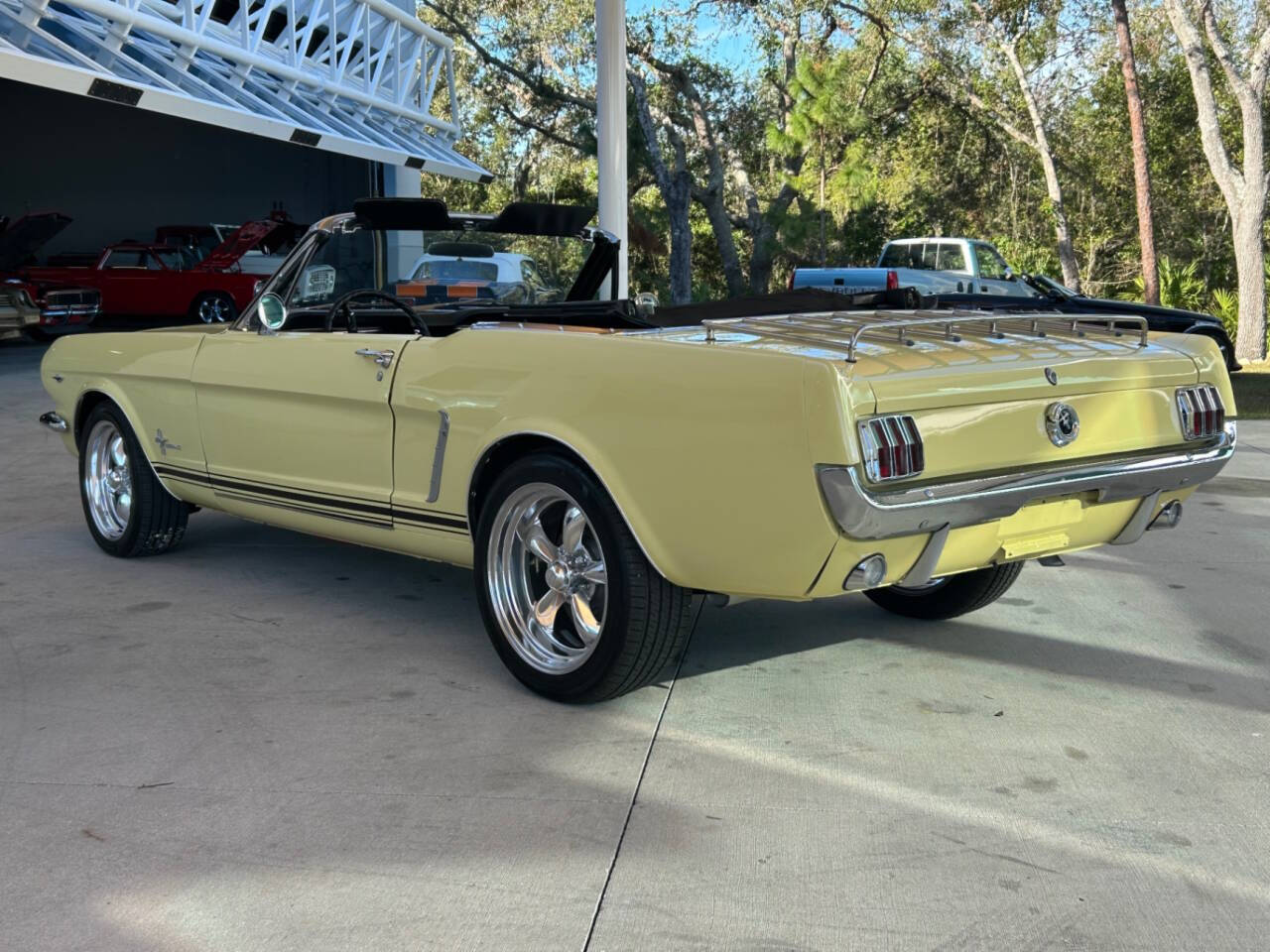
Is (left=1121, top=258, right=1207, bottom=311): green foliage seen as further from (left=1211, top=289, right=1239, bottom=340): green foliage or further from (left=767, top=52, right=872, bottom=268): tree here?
(left=767, top=52, right=872, bottom=268): tree

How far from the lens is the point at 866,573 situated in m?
3.51

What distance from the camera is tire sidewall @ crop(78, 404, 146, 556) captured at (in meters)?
5.95

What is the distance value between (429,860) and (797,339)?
5.72 ft

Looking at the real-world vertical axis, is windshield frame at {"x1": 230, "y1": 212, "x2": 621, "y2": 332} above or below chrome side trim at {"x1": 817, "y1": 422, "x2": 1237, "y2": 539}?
above

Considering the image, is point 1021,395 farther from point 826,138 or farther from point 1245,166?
point 826,138

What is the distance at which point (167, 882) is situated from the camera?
294cm

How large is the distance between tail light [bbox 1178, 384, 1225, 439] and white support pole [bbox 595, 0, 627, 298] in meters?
8.81

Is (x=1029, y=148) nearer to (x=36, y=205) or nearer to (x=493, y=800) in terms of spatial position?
(x=36, y=205)

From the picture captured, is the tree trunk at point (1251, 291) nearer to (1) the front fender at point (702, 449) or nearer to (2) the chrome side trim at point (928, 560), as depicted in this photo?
(2) the chrome side trim at point (928, 560)

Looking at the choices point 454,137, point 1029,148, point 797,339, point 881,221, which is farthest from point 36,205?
point 797,339

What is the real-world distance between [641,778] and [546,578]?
0.88 m

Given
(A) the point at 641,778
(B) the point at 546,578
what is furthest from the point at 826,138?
(A) the point at 641,778

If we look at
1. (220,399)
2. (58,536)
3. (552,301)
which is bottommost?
(58,536)

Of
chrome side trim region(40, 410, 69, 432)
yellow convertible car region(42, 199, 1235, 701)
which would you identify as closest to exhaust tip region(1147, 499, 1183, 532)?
yellow convertible car region(42, 199, 1235, 701)
